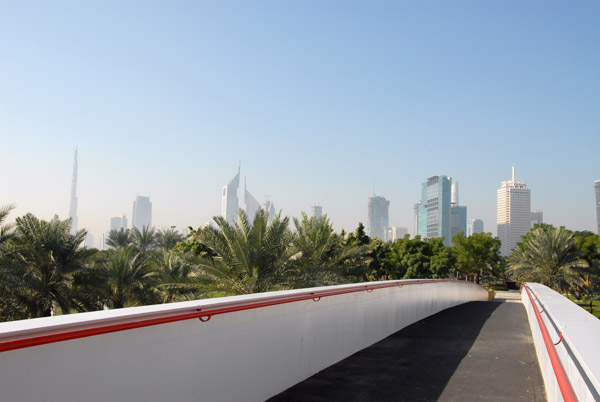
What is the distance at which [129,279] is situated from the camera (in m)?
26.8

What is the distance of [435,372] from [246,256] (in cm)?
946

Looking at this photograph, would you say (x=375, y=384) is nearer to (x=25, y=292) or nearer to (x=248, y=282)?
(x=248, y=282)

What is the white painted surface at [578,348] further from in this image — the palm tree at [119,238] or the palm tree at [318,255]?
the palm tree at [119,238]

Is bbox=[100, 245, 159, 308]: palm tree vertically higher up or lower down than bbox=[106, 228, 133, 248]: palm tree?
lower down

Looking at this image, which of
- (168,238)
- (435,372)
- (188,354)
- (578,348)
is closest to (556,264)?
(435,372)

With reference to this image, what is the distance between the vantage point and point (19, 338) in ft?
9.02

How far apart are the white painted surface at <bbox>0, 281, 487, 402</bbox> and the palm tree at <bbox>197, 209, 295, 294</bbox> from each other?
785cm

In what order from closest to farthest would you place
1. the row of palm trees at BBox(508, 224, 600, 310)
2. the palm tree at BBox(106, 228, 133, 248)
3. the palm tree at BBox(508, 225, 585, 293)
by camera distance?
the row of palm trees at BBox(508, 224, 600, 310) → the palm tree at BBox(508, 225, 585, 293) → the palm tree at BBox(106, 228, 133, 248)

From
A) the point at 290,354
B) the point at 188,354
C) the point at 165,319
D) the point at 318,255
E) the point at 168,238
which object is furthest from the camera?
the point at 168,238

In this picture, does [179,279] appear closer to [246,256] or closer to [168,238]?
[246,256]

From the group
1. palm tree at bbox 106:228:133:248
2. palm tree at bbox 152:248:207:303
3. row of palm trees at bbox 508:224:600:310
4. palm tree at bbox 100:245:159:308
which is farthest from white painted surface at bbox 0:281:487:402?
palm tree at bbox 106:228:133:248

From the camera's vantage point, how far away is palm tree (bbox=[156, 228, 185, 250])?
56875 millimetres

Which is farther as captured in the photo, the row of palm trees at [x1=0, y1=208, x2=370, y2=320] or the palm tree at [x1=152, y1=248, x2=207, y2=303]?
the palm tree at [x1=152, y1=248, x2=207, y2=303]

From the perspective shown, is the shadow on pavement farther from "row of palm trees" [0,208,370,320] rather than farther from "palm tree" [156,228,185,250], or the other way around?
"palm tree" [156,228,185,250]
